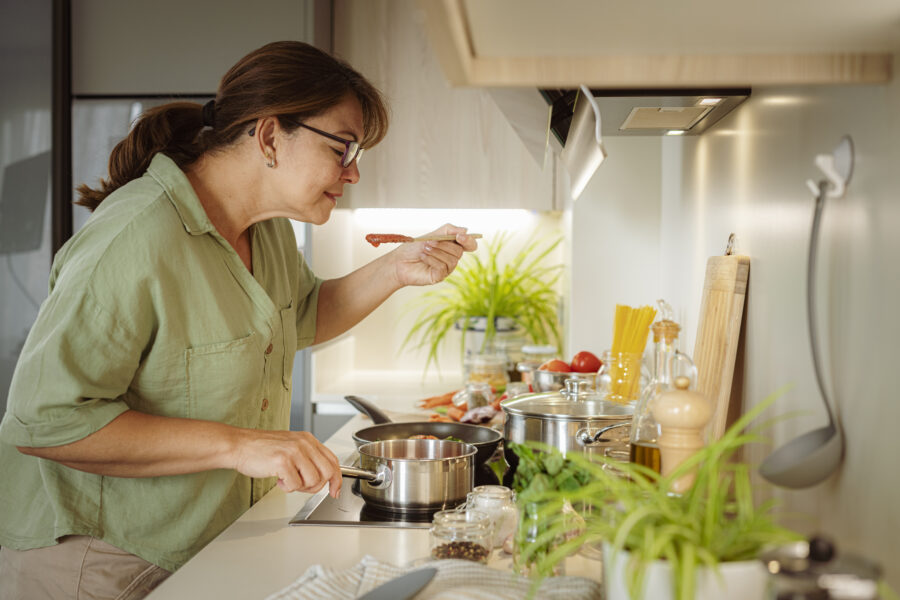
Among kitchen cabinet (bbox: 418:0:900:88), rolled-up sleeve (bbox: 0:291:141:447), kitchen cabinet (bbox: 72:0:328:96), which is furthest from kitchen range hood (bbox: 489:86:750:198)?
kitchen cabinet (bbox: 72:0:328:96)

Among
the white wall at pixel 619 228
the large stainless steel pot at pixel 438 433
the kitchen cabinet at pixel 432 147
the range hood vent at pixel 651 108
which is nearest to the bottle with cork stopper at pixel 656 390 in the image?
the range hood vent at pixel 651 108

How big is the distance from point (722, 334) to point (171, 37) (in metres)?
2.31

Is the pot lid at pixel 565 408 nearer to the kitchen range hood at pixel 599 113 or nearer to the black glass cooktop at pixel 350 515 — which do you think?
the black glass cooktop at pixel 350 515

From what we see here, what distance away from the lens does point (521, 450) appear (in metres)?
0.96

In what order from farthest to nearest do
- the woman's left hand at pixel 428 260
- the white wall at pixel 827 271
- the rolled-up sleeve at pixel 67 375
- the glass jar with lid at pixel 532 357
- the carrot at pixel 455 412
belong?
the glass jar with lid at pixel 532 357, the carrot at pixel 455 412, the woman's left hand at pixel 428 260, the rolled-up sleeve at pixel 67 375, the white wall at pixel 827 271

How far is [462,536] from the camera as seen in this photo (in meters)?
1.05

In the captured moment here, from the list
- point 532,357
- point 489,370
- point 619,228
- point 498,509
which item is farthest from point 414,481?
point 532,357

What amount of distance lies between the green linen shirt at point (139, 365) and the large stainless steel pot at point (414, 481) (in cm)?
25

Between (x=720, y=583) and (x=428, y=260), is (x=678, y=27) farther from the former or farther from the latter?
(x=428, y=260)

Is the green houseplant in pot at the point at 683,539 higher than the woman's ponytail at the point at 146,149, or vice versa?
the woman's ponytail at the point at 146,149

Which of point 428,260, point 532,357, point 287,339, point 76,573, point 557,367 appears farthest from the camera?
point 532,357

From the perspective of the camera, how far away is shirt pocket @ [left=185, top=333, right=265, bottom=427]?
1.32 metres

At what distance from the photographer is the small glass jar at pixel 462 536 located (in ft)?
3.37

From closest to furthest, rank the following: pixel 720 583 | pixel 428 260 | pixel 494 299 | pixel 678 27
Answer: pixel 720 583, pixel 678 27, pixel 428 260, pixel 494 299
